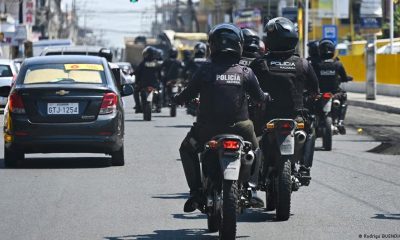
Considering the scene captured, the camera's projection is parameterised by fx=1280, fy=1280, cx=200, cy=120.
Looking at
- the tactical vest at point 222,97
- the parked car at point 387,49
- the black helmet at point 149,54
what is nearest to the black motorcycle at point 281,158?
the tactical vest at point 222,97

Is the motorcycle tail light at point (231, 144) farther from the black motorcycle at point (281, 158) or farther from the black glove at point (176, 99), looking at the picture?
A: the black motorcycle at point (281, 158)

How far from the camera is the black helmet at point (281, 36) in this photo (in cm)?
1171

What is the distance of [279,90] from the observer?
11.7 meters

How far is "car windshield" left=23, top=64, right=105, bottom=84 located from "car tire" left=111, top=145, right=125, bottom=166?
983 mm

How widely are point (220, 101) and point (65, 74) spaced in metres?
7.40

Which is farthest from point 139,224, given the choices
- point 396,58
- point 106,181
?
point 396,58

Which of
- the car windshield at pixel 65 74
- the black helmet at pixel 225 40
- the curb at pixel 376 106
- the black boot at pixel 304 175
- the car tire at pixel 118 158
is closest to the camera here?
the black helmet at pixel 225 40

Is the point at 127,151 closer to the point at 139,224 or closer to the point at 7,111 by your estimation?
the point at 7,111

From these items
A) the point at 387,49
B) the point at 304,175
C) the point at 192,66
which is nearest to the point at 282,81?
the point at 304,175

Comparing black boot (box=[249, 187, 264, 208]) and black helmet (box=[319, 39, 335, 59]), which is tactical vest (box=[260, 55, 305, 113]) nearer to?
black boot (box=[249, 187, 264, 208])

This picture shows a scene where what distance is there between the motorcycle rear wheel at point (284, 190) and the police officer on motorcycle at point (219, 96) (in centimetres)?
79

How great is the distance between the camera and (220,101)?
33.0 feet

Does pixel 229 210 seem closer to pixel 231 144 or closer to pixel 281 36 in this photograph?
pixel 231 144

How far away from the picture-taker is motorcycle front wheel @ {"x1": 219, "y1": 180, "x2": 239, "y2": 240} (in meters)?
9.47
